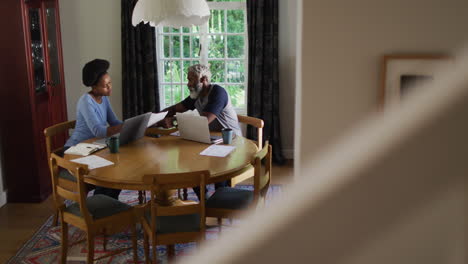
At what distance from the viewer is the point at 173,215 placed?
2465 millimetres

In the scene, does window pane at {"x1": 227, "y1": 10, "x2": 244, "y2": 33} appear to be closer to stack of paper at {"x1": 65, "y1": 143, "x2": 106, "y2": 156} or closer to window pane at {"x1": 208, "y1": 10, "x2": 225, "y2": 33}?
window pane at {"x1": 208, "y1": 10, "x2": 225, "y2": 33}

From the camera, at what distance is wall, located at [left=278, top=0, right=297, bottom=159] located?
4.88 metres

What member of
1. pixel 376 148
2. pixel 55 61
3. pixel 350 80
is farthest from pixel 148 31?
pixel 376 148

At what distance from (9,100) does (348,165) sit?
4.07m

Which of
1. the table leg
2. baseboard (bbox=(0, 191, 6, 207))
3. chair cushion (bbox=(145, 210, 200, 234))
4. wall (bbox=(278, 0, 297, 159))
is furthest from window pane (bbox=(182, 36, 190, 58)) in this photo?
chair cushion (bbox=(145, 210, 200, 234))

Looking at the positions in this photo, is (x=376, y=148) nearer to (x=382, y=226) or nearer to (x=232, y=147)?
(x=382, y=226)

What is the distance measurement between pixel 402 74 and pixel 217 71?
14.5 feet

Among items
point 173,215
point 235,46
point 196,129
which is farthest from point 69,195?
point 235,46

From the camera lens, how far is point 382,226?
456 mm

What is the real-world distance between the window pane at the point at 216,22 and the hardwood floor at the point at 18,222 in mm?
2189

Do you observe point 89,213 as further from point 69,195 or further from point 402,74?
point 402,74


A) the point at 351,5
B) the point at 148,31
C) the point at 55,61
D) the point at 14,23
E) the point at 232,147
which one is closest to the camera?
the point at 351,5

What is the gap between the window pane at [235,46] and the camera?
5.16m

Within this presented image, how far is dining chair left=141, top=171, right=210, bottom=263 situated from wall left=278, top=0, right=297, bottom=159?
276 centimetres
